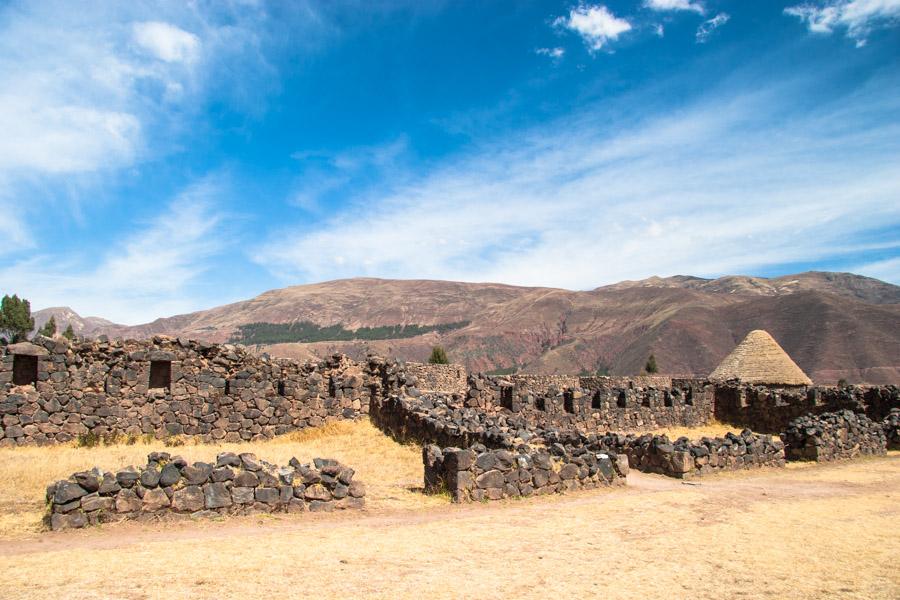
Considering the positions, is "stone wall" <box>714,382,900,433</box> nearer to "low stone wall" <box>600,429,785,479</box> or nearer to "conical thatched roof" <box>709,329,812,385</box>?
"conical thatched roof" <box>709,329,812,385</box>

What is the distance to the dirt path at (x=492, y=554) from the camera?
22.2ft

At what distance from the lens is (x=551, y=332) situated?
162 metres

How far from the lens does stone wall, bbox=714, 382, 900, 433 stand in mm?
25984

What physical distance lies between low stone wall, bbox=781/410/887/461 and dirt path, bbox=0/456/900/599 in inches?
288

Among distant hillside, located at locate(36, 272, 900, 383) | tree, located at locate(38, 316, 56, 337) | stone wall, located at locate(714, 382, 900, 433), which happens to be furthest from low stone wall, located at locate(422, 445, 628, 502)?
distant hillside, located at locate(36, 272, 900, 383)

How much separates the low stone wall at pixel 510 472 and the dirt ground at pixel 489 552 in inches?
14.1

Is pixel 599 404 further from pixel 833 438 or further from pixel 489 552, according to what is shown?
pixel 489 552

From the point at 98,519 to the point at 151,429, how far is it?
9194 mm

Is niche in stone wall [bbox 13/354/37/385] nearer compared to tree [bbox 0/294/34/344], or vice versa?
niche in stone wall [bbox 13/354/37/385]

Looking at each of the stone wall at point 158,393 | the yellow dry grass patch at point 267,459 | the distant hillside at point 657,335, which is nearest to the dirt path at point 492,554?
the yellow dry grass patch at point 267,459

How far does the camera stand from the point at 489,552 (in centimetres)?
823

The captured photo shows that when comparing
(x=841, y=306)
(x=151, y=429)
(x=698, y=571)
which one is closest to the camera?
(x=698, y=571)

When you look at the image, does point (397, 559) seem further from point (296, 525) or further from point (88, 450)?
point (88, 450)

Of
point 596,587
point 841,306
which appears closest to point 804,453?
point 596,587
